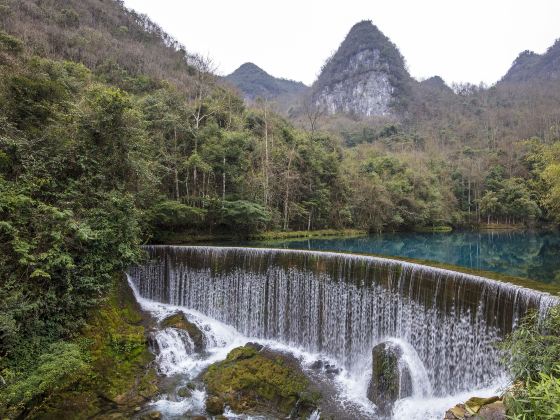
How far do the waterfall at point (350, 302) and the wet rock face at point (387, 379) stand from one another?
0.50m

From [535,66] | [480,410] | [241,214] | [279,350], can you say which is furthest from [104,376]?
[535,66]

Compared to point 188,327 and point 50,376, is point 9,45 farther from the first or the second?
point 50,376

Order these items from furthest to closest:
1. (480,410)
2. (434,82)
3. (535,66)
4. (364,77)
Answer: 1. (535,66)
2. (434,82)
3. (364,77)
4. (480,410)

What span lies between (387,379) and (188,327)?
579 cm

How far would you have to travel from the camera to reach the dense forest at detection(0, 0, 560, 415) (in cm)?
708

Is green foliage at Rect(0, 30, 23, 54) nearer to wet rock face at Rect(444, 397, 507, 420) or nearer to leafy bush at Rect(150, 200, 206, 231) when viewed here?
leafy bush at Rect(150, 200, 206, 231)

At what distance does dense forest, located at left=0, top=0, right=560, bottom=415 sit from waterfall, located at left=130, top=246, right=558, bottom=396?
3.10 m

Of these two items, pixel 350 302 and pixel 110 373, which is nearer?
pixel 110 373

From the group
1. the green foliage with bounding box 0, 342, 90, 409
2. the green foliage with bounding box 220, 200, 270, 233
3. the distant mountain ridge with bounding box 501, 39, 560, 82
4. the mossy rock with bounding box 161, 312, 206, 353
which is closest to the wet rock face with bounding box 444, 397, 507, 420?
the green foliage with bounding box 0, 342, 90, 409

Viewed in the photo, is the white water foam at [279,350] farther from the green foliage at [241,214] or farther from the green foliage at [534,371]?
the green foliage at [241,214]

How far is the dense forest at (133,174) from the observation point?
279 inches

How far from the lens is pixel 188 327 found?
9.95 m

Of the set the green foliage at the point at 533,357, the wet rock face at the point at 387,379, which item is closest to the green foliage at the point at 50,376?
the wet rock face at the point at 387,379

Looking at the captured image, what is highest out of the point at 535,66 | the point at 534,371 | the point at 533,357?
the point at 535,66
